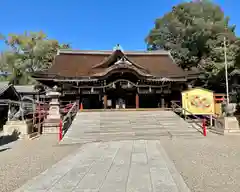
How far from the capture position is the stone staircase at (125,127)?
374 inches

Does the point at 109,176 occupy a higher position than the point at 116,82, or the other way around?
the point at 116,82

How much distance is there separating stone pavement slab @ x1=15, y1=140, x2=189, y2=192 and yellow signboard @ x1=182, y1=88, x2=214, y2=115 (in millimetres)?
7334

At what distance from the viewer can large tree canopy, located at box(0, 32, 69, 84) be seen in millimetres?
29516

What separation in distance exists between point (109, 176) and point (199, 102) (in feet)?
32.2

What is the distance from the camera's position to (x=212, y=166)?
16.6ft

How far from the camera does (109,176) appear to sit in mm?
4148

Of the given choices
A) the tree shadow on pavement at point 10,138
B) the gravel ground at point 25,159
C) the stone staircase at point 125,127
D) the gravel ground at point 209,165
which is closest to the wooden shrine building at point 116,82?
the stone staircase at point 125,127

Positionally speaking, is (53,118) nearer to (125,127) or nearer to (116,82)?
(125,127)

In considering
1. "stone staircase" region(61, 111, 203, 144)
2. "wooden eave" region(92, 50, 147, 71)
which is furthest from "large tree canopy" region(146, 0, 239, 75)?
"stone staircase" region(61, 111, 203, 144)

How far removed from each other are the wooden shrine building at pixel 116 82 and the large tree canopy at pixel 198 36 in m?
4.41

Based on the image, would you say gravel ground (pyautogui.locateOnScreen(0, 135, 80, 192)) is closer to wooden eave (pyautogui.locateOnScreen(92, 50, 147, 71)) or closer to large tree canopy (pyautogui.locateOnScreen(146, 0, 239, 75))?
wooden eave (pyautogui.locateOnScreen(92, 50, 147, 71))

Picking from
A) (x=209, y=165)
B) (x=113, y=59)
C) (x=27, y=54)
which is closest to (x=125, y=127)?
(x=209, y=165)

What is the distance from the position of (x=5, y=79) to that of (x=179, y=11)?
99.1 feet

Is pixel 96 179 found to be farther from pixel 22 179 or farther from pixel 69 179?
pixel 22 179
